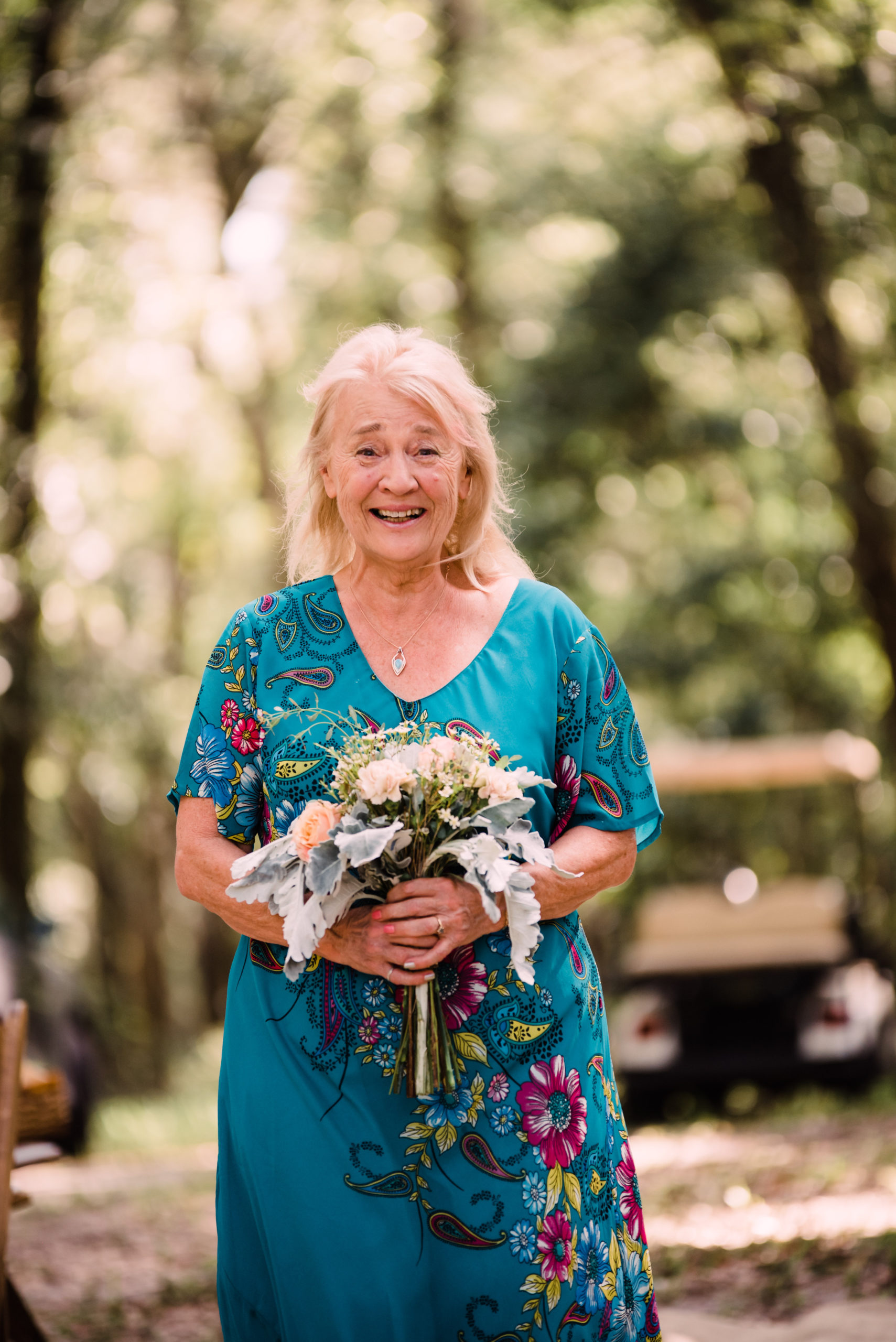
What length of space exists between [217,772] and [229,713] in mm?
118

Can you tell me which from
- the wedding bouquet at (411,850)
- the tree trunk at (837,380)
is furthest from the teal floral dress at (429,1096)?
the tree trunk at (837,380)

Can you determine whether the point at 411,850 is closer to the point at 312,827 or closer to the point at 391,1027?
the point at 312,827

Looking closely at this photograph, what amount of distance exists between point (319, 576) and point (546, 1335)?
5.11ft

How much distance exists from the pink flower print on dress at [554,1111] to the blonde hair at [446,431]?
101 centimetres

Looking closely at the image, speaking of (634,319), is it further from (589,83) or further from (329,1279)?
(329,1279)

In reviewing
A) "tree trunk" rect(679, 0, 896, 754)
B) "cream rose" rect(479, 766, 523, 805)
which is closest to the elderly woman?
"cream rose" rect(479, 766, 523, 805)

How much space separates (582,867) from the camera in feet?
8.51

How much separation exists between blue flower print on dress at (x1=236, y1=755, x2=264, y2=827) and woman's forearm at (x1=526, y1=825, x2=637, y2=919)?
0.56 meters

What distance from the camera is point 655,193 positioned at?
11062 millimetres

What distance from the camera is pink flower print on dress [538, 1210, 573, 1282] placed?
8.17 ft

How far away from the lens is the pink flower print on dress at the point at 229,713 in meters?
2.67

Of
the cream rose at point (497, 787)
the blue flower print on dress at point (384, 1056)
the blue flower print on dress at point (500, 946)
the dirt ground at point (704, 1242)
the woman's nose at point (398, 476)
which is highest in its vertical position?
the woman's nose at point (398, 476)

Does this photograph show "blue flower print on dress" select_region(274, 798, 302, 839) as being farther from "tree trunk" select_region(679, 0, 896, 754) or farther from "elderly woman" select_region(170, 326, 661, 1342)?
"tree trunk" select_region(679, 0, 896, 754)

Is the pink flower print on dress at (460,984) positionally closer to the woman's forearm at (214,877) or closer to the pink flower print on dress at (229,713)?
the woman's forearm at (214,877)
